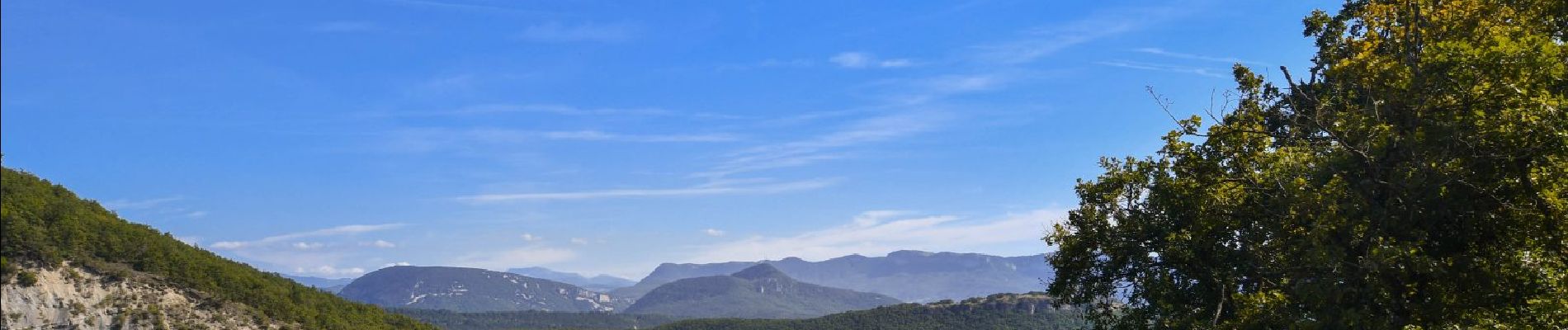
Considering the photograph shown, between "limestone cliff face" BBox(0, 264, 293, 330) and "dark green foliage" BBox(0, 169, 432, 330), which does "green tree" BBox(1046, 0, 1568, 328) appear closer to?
"limestone cliff face" BBox(0, 264, 293, 330)

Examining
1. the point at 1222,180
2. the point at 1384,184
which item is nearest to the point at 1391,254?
the point at 1384,184

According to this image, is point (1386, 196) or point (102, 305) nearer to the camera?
point (1386, 196)

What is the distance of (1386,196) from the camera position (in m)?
17.0

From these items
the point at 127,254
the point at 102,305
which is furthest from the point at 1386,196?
the point at 127,254

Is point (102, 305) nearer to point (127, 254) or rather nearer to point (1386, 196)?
point (127, 254)

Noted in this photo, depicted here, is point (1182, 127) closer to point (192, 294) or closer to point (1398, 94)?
point (1398, 94)

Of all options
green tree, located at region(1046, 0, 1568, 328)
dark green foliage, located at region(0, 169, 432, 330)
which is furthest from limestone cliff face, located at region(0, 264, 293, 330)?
green tree, located at region(1046, 0, 1568, 328)

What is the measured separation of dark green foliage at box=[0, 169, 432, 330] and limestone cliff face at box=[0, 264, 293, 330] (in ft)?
5.24

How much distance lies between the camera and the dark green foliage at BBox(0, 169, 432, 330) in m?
79.1

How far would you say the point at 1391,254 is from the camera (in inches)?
589

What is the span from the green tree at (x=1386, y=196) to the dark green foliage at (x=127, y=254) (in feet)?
296

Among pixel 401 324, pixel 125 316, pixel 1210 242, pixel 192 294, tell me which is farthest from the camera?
pixel 401 324

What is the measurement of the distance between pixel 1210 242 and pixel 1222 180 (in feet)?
7.68

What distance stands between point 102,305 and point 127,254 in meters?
10.1
